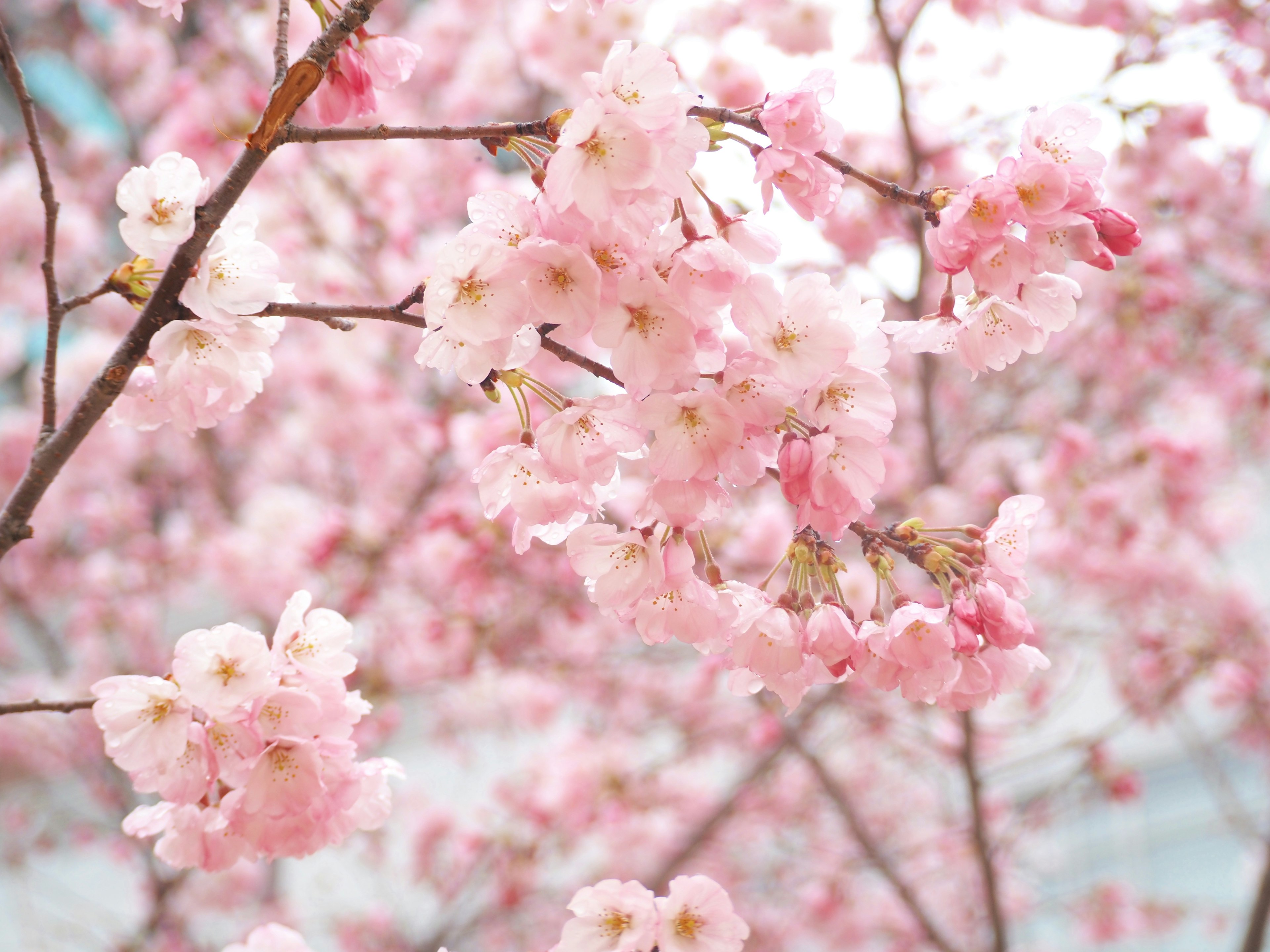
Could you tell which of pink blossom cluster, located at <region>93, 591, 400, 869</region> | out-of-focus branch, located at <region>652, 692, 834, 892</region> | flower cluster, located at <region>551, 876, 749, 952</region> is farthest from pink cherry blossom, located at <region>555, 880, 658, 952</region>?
out-of-focus branch, located at <region>652, 692, 834, 892</region>

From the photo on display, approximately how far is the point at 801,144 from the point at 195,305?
43cm

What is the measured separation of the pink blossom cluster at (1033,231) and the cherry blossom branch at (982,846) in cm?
127

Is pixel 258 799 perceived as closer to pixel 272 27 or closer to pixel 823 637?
pixel 823 637

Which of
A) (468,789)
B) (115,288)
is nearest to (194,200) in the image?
(115,288)

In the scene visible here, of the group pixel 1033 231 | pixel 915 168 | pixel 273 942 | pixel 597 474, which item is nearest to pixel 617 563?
pixel 597 474

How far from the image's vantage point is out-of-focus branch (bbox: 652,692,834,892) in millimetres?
2383

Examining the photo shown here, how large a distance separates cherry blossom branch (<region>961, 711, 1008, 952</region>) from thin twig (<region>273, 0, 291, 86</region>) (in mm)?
1587

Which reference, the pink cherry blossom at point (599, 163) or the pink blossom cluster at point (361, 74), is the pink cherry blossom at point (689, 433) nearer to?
the pink cherry blossom at point (599, 163)

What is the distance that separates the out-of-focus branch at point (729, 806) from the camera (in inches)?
93.8

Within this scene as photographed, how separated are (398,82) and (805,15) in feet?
6.79

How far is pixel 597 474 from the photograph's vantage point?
71cm

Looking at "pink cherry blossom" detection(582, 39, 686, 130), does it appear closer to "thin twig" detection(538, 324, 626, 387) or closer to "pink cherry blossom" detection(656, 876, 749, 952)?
"thin twig" detection(538, 324, 626, 387)

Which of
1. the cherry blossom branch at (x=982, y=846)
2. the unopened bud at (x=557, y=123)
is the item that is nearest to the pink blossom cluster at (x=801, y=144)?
the unopened bud at (x=557, y=123)

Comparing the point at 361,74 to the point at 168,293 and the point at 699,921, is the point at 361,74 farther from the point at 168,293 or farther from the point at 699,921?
the point at 699,921
